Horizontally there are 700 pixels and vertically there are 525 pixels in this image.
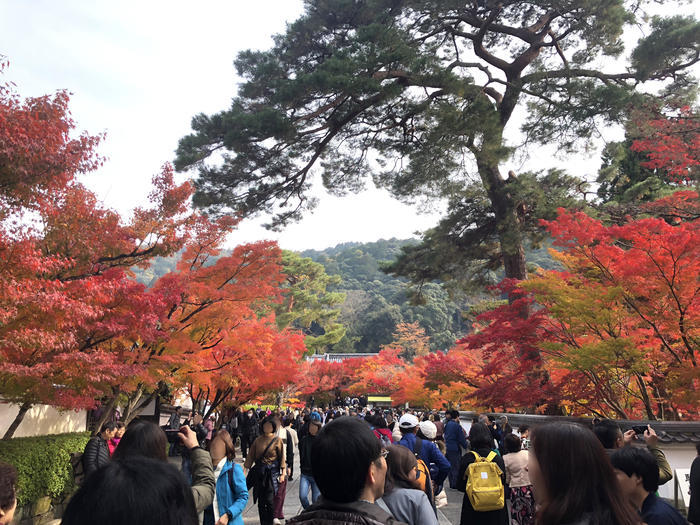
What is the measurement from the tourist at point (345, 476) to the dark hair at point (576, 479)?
2.19 ft

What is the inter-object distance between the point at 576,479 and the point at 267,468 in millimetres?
4608

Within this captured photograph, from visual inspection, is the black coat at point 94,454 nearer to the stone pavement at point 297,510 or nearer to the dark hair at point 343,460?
the stone pavement at point 297,510

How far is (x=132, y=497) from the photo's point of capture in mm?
1147

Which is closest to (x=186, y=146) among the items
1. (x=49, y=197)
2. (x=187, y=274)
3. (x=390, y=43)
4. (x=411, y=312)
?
(x=187, y=274)

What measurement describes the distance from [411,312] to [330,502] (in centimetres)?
6815

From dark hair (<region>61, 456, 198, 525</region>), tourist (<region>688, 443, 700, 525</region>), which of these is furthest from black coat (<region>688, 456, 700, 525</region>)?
dark hair (<region>61, 456, 198, 525</region>)

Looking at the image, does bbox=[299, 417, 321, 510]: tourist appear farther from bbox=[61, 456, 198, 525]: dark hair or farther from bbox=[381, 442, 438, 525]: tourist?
bbox=[61, 456, 198, 525]: dark hair

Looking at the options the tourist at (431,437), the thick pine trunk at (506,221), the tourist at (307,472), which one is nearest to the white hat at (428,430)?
the tourist at (431,437)

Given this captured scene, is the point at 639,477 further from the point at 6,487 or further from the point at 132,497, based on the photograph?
the point at 6,487

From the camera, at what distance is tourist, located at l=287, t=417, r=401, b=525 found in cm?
177

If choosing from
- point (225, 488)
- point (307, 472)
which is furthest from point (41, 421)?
point (225, 488)

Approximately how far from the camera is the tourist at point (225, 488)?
13.1ft

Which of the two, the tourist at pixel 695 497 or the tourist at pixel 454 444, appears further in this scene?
the tourist at pixel 454 444

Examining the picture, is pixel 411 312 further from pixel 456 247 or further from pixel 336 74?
pixel 336 74
